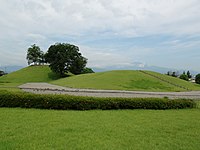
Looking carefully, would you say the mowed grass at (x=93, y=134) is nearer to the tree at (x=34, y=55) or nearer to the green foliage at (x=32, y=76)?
the green foliage at (x=32, y=76)

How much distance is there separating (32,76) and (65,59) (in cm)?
1621

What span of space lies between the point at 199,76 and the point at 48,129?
6412 centimetres

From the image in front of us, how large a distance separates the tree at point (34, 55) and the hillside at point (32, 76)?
304 centimetres

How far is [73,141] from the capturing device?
6578 millimetres

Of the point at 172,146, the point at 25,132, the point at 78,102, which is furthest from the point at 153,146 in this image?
the point at 78,102

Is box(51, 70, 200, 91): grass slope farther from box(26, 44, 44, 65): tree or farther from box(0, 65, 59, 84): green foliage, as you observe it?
box(26, 44, 44, 65): tree

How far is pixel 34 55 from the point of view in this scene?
85438 millimetres

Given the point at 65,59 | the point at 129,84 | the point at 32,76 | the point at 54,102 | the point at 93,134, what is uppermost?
the point at 65,59

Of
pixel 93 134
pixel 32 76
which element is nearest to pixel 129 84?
pixel 93 134

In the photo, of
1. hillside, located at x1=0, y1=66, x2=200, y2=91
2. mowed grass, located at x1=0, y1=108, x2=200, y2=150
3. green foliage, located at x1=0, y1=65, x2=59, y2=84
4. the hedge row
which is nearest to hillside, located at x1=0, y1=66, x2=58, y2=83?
green foliage, located at x1=0, y1=65, x2=59, y2=84

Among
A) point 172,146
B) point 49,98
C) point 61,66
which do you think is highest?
point 61,66

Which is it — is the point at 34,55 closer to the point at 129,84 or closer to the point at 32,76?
the point at 32,76

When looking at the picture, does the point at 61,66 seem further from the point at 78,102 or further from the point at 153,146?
the point at 153,146

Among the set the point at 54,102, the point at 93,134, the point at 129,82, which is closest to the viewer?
the point at 93,134
